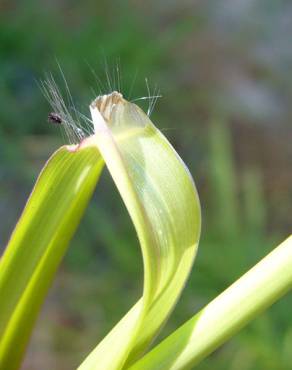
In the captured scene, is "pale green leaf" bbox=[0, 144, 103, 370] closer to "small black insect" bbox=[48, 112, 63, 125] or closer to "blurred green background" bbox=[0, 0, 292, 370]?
"small black insect" bbox=[48, 112, 63, 125]

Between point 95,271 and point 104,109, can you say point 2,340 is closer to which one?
point 104,109

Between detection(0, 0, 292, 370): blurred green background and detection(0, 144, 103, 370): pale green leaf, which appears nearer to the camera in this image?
detection(0, 144, 103, 370): pale green leaf

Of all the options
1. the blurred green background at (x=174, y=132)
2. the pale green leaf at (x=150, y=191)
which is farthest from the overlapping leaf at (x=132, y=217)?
the blurred green background at (x=174, y=132)

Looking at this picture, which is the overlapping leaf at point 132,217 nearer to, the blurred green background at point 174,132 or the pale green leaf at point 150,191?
the pale green leaf at point 150,191

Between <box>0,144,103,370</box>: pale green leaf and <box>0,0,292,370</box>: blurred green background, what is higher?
<box>0,144,103,370</box>: pale green leaf

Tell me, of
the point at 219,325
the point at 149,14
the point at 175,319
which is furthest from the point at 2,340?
the point at 149,14

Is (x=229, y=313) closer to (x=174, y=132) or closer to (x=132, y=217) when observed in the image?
(x=132, y=217)

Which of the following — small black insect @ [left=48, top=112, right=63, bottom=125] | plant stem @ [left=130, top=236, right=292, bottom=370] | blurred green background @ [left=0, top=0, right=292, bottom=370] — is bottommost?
blurred green background @ [left=0, top=0, right=292, bottom=370]

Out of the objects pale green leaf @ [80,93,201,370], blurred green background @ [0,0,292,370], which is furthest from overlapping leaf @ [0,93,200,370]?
blurred green background @ [0,0,292,370]
